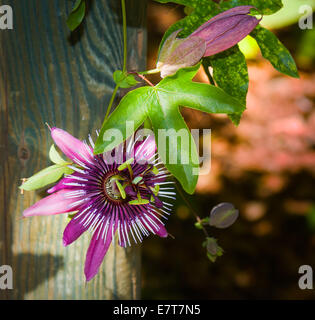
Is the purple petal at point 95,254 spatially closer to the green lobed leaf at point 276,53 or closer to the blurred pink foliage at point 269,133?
the green lobed leaf at point 276,53

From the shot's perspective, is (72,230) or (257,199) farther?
(257,199)

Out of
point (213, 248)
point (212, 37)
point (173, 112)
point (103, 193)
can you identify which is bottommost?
point (213, 248)

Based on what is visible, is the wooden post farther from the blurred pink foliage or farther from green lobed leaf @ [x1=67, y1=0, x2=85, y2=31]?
the blurred pink foliage

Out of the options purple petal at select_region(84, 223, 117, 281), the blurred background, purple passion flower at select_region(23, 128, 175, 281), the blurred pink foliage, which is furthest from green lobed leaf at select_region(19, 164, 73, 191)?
the blurred pink foliage

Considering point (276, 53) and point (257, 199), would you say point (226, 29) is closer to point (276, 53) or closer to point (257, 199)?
point (276, 53)

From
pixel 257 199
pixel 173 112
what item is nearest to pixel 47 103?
pixel 173 112

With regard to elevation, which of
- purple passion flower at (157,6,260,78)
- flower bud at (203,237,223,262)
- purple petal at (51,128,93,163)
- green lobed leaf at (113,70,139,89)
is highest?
purple passion flower at (157,6,260,78)

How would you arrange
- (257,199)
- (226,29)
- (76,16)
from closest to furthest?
(226,29)
(76,16)
(257,199)
